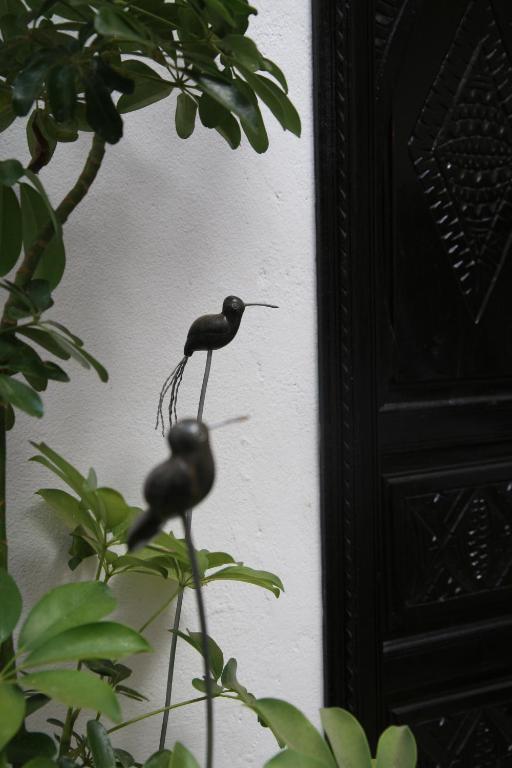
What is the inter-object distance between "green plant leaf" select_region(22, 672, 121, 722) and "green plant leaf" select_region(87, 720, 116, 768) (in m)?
0.28

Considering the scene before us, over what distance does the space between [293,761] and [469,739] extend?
838 millimetres

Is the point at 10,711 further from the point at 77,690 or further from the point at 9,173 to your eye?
the point at 9,173

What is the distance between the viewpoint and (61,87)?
2.10 feet

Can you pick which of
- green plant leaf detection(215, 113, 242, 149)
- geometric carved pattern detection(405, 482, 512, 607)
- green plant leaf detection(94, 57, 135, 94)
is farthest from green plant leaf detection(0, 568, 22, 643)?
geometric carved pattern detection(405, 482, 512, 607)

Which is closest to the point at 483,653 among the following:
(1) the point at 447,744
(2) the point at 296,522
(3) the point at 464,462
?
(1) the point at 447,744

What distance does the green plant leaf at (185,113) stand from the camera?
0.88 metres

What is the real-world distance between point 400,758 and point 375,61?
3.28 ft

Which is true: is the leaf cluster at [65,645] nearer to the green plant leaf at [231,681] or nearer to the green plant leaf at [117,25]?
the green plant leaf at [231,681]

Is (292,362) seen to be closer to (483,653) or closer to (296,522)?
(296,522)

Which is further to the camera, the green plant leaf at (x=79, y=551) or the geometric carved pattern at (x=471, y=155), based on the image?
the geometric carved pattern at (x=471, y=155)

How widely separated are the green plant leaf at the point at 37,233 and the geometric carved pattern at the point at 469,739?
973 mm

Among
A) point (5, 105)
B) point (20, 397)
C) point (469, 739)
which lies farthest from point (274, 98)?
point (469, 739)

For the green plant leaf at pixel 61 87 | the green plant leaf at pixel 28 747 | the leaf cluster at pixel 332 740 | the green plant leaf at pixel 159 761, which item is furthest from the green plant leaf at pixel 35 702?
the green plant leaf at pixel 61 87

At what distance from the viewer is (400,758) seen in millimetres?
713
